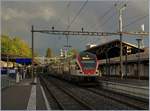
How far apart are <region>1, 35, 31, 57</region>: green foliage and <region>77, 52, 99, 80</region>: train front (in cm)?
5807

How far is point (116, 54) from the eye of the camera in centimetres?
6850

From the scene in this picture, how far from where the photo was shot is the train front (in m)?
31.7

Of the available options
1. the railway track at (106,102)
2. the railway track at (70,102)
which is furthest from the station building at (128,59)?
the railway track at (70,102)

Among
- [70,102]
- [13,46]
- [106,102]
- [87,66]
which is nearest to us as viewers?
[106,102]

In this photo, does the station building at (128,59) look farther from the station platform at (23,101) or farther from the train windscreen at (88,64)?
the station platform at (23,101)

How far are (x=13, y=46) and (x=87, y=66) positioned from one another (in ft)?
A: 234

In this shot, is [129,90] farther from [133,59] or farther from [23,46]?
[23,46]

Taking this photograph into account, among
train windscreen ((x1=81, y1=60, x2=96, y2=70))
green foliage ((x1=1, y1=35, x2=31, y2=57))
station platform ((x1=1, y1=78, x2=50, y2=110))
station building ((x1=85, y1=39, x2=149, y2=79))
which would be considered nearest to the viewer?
station platform ((x1=1, y1=78, x2=50, y2=110))

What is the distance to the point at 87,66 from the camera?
31984mm

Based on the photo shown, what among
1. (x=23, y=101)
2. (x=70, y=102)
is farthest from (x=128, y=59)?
(x=23, y=101)

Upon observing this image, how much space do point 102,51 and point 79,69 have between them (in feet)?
91.4

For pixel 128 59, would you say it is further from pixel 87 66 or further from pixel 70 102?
pixel 70 102

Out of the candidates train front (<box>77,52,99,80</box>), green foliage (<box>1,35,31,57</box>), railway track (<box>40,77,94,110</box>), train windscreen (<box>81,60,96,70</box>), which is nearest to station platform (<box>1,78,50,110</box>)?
railway track (<box>40,77,94,110</box>)

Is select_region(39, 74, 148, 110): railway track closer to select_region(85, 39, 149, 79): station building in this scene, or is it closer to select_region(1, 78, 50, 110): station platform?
select_region(1, 78, 50, 110): station platform
